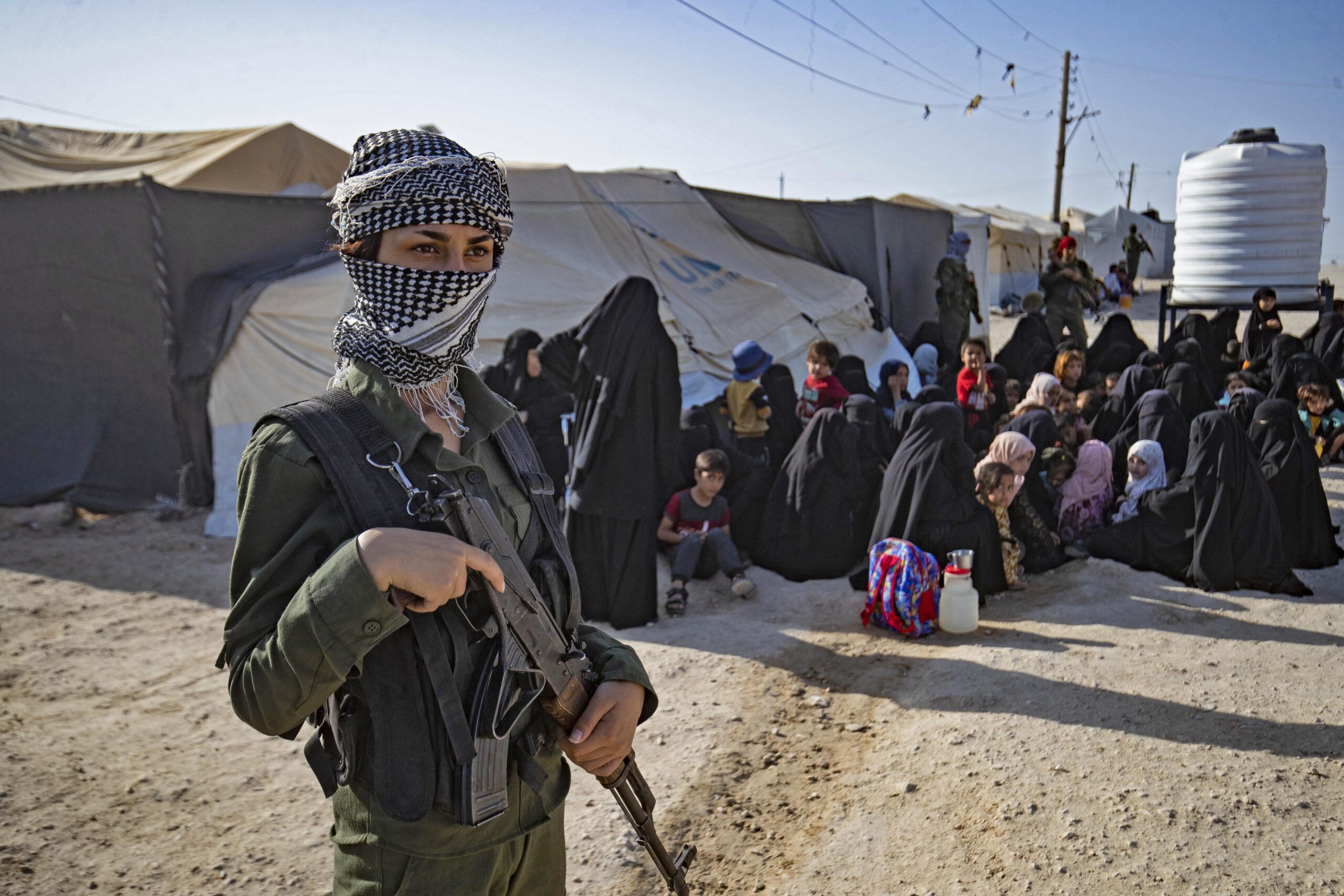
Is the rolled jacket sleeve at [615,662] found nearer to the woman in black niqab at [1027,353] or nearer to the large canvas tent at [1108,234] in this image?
the woman in black niqab at [1027,353]

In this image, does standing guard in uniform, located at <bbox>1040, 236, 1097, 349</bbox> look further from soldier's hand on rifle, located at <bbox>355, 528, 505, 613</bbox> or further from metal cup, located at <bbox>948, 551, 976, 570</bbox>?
soldier's hand on rifle, located at <bbox>355, 528, 505, 613</bbox>

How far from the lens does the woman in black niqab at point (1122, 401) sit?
6703 millimetres

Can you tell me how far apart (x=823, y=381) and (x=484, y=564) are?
5.29m

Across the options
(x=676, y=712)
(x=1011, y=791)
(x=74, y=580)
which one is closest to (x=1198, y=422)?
(x=1011, y=791)

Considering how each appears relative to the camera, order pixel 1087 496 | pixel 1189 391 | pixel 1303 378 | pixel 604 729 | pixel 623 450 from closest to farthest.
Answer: pixel 604 729, pixel 623 450, pixel 1087 496, pixel 1189 391, pixel 1303 378

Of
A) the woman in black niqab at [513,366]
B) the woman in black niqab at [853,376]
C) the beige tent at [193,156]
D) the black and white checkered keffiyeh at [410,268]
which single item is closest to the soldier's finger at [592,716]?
the black and white checkered keffiyeh at [410,268]

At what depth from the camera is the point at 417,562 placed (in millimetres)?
909

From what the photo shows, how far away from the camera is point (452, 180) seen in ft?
3.61

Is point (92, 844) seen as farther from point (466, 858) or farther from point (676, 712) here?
point (466, 858)

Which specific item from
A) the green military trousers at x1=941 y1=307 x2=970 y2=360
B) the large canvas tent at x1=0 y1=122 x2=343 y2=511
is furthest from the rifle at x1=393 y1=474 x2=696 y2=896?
the green military trousers at x1=941 y1=307 x2=970 y2=360

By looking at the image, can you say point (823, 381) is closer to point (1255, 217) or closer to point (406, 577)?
point (406, 577)

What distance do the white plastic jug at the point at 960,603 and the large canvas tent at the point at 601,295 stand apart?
361cm

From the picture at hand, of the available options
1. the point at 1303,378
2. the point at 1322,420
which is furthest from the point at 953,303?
the point at 1322,420

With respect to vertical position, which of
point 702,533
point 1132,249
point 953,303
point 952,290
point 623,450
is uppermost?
point 1132,249
